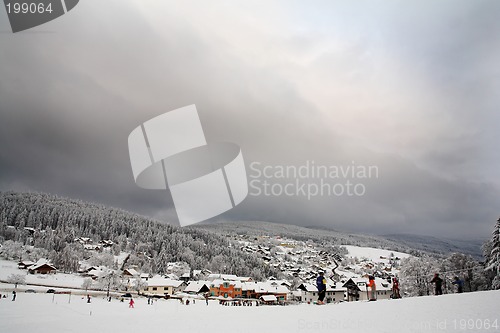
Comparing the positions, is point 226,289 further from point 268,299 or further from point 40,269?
point 40,269

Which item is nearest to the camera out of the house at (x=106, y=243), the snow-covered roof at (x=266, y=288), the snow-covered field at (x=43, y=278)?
the snow-covered field at (x=43, y=278)

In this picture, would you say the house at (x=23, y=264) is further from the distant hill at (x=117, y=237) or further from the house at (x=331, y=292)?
the house at (x=331, y=292)

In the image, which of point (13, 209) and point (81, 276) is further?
point (13, 209)

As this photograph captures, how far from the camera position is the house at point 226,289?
77750mm

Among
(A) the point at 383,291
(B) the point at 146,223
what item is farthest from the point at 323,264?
(A) the point at 383,291

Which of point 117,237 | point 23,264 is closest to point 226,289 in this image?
point 23,264

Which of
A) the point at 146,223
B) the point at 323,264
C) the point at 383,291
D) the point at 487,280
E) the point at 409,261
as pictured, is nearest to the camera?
the point at 487,280

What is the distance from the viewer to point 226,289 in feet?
258

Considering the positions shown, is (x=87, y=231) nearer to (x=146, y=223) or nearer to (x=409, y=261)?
(x=146, y=223)

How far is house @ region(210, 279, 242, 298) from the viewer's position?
7775 cm

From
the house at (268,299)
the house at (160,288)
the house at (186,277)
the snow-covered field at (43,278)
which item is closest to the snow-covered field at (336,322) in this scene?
the house at (268,299)

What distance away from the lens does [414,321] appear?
23.1 ft

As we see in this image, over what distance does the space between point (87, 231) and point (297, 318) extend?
157901 mm

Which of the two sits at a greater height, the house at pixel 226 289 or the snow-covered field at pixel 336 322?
the snow-covered field at pixel 336 322
